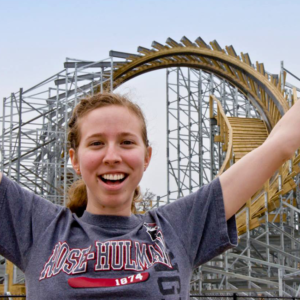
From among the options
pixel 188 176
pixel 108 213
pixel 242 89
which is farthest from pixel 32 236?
pixel 188 176

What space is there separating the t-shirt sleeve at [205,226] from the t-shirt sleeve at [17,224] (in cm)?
33

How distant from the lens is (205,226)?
124 cm

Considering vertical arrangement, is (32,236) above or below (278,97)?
below

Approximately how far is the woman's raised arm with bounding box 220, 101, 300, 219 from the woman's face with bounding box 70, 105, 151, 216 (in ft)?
0.75

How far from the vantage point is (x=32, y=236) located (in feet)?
3.84

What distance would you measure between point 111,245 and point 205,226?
0.83ft

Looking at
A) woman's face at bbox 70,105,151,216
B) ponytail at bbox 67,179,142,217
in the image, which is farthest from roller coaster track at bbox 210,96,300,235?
woman's face at bbox 70,105,151,216

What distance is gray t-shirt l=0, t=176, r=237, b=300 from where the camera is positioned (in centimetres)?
109

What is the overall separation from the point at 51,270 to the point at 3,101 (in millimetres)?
11338

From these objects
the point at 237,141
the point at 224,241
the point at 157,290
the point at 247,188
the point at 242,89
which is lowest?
the point at 157,290

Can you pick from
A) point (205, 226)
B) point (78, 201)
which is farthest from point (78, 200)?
point (205, 226)

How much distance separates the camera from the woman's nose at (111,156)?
45.9 inches

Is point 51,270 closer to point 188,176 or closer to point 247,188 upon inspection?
point 247,188

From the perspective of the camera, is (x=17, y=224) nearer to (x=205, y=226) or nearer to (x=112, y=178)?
(x=112, y=178)
